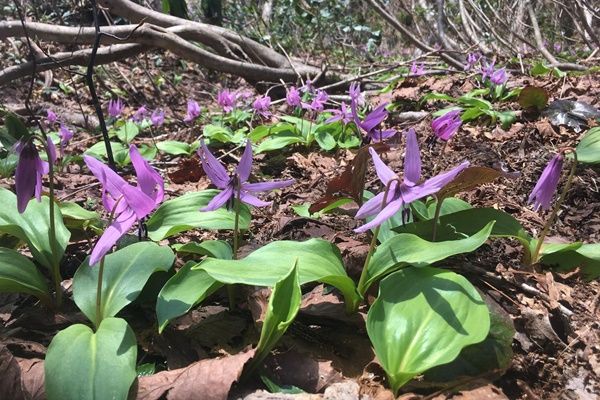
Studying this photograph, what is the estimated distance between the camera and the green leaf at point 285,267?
126cm

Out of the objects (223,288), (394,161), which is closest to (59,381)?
(223,288)

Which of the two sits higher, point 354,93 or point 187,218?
point 354,93


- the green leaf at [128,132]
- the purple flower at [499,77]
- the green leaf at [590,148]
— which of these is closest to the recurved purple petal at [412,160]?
the green leaf at [590,148]

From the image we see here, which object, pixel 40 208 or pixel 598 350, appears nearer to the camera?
pixel 598 350

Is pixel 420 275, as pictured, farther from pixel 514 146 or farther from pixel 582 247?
pixel 514 146

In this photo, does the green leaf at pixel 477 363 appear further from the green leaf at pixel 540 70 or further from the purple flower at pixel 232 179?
the green leaf at pixel 540 70

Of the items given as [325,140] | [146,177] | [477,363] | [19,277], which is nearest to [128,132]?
[325,140]

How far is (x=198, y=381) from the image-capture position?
1.21 meters

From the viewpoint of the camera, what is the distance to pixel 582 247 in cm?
164

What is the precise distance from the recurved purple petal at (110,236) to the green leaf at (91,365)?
0.65ft

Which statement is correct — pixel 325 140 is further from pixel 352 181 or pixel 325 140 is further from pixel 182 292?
pixel 182 292

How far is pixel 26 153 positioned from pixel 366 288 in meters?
1.07

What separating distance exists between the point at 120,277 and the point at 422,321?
2.91 feet

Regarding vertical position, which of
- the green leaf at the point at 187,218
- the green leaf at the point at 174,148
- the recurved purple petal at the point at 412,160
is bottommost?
the green leaf at the point at 174,148
